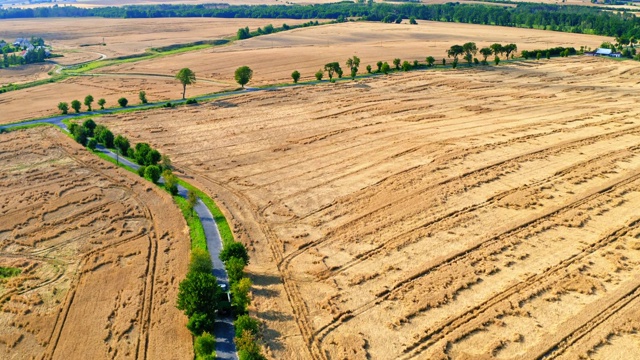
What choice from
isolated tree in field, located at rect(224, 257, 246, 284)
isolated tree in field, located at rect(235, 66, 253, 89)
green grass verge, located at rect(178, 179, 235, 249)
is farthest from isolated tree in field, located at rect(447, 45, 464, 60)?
isolated tree in field, located at rect(224, 257, 246, 284)

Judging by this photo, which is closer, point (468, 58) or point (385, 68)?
point (385, 68)

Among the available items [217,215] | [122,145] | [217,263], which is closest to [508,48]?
[122,145]

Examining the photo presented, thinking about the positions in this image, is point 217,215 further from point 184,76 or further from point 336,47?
point 336,47

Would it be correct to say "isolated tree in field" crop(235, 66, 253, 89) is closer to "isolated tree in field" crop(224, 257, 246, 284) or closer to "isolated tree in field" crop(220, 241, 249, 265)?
"isolated tree in field" crop(220, 241, 249, 265)

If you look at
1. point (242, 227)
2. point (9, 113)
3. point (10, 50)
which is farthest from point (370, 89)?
point (10, 50)

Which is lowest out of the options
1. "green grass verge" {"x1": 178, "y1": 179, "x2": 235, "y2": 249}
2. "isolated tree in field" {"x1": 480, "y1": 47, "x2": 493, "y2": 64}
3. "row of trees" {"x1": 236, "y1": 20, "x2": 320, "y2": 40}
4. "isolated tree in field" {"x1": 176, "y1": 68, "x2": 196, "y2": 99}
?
"green grass verge" {"x1": 178, "y1": 179, "x2": 235, "y2": 249}

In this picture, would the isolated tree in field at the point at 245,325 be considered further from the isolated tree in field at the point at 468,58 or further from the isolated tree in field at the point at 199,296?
the isolated tree in field at the point at 468,58
